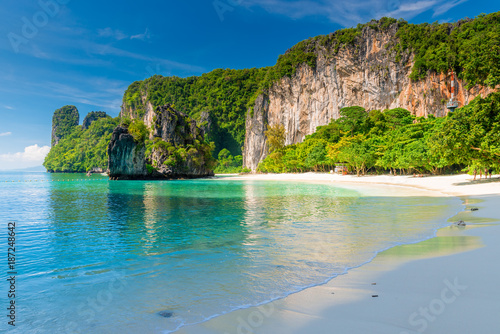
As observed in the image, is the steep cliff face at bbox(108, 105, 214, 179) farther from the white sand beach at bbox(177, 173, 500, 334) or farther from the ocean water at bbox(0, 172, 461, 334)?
the white sand beach at bbox(177, 173, 500, 334)

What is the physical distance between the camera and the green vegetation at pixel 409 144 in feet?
67.9

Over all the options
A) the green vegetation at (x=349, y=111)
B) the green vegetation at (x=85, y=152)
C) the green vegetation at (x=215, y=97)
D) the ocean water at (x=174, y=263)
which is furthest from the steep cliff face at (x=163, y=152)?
the green vegetation at (x=85, y=152)

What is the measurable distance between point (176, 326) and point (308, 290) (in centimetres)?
211

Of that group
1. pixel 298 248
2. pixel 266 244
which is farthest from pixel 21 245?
pixel 298 248

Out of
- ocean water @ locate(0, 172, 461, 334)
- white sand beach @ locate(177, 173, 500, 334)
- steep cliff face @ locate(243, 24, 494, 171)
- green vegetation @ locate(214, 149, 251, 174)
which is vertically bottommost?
ocean water @ locate(0, 172, 461, 334)

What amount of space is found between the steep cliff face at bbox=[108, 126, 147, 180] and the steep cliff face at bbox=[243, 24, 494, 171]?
53.0 meters

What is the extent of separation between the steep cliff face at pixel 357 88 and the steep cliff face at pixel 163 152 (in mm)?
34952

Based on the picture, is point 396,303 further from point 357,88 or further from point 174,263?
point 357,88

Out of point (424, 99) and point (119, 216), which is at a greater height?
point (424, 99)

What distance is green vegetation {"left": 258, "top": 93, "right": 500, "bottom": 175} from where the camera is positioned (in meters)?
20.7

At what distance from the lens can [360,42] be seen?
261 feet

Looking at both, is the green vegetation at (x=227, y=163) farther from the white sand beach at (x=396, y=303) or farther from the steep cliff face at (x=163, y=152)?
the white sand beach at (x=396, y=303)

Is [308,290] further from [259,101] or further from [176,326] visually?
[259,101]

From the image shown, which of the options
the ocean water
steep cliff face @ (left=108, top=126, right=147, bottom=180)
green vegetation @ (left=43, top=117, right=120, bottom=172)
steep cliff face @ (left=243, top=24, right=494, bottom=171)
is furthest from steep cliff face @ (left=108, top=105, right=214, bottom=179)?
green vegetation @ (left=43, top=117, right=120, bottom=172)
